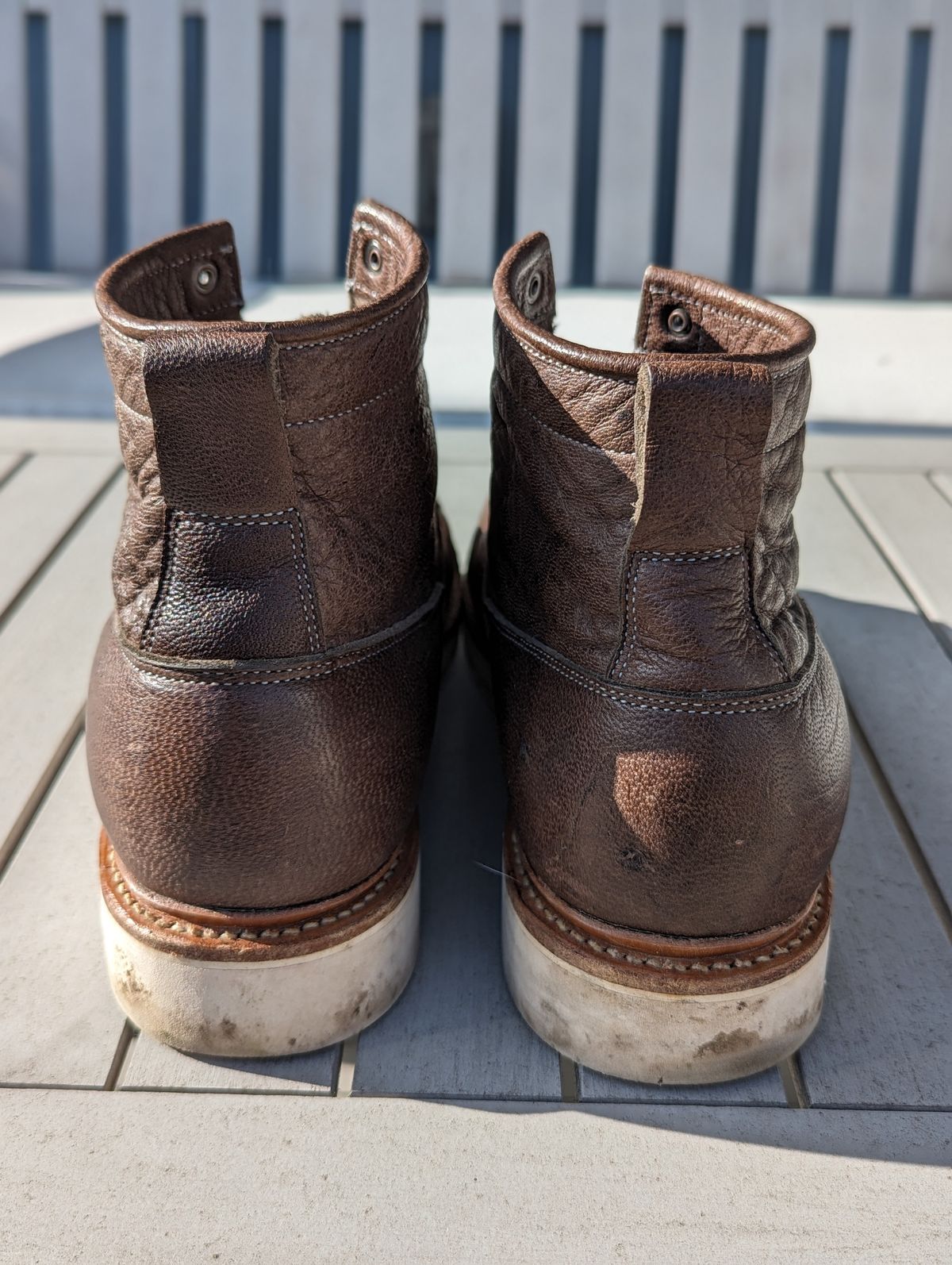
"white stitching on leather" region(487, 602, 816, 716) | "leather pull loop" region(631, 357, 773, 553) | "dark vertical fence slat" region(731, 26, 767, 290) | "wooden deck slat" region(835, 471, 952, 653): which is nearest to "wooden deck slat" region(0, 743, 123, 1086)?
"white stitching on leather" region(487, 602, 816, 716)

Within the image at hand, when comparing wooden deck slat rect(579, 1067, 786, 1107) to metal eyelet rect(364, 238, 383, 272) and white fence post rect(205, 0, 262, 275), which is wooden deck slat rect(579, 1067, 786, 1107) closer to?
metal eyelet rect(364, 238, 383, 272)

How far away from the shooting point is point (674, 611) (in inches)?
30.4

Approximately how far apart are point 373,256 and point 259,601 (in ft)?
1.25

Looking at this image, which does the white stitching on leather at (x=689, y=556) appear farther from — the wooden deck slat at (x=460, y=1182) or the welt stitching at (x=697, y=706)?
the wooden deck slat at (x=460, y=1182)

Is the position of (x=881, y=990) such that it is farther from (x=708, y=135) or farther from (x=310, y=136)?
(x=310, y=136)

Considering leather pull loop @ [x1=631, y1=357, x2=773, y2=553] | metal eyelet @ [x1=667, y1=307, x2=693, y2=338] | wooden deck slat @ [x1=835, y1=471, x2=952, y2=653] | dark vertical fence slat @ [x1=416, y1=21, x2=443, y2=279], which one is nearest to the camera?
leather pull loop @ [x1=631, y1=357, x2=773, y2=553]

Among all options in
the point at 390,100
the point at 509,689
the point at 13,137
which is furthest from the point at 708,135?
the point at 509,689

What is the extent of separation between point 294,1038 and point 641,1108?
0.81 feet

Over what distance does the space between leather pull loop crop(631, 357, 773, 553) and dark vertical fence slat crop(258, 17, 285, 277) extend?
76.3 inches

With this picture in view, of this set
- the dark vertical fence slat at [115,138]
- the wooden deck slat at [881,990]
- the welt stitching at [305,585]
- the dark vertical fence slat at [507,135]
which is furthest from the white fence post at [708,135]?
the welt stitching at [305,585]

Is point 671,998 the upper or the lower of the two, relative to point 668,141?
lower

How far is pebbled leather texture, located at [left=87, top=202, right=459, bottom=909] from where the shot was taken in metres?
0.75

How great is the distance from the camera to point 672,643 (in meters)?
0.77

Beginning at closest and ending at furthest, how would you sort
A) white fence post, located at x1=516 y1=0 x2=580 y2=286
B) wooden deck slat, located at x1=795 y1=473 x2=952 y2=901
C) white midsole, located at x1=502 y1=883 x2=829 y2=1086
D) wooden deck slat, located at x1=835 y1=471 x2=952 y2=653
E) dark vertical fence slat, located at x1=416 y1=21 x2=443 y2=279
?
white midsole, located at x1=502 y1=883 x2=829 y2=1086 < wooden deck slat, located at x1=795 y1=473 x2=952 y2=901 < wooden deck slat, located at x1=835 y1=471 x2=952 y2=653 < white fence post, located at x1=516 y1=0 x2=580 y2=286 < dark vertical fence slat, located at x1=416 y1=21 x2=443 y2=279
